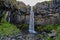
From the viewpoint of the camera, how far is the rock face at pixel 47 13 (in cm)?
2569

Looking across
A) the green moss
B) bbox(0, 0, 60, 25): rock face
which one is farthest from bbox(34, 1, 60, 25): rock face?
the green moss

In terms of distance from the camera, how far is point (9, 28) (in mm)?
23359

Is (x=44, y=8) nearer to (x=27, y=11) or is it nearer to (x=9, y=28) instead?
(x=27, y=11)

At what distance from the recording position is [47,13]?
26.0m

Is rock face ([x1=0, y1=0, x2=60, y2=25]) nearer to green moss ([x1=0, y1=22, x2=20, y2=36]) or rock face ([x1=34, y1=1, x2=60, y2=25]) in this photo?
rock face ([x1=34, y1=1, x2=60, y2=25])

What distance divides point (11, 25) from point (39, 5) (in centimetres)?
502

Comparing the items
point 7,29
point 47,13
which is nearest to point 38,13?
point 47,13

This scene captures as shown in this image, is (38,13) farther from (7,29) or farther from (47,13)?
(7,29)

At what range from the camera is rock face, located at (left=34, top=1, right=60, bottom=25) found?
2569 cm

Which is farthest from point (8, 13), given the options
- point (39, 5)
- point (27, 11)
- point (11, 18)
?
point (39, 5)

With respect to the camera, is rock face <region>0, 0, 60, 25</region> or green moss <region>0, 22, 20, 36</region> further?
rock face <region>0, 0, 60, 25</region>

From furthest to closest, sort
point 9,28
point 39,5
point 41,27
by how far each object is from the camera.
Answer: point 39,5, point 41,27, point 9,28

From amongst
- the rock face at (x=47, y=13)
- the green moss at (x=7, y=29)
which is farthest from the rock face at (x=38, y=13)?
the green moss at (x=7, y=29)

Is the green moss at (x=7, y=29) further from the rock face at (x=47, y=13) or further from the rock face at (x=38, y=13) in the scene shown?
the rock face at (x=47, y=13)
